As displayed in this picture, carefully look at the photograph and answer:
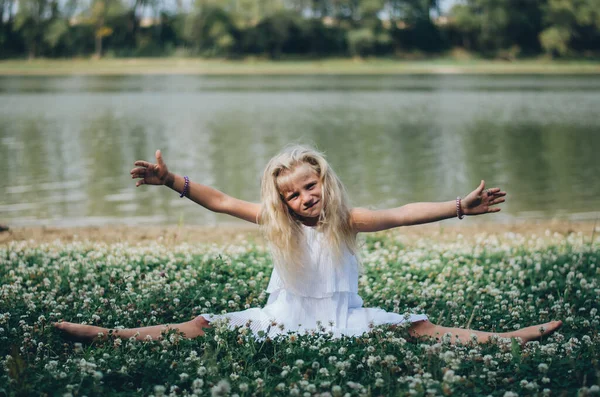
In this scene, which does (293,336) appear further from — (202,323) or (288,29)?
(288,29)

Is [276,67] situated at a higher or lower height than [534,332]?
higher

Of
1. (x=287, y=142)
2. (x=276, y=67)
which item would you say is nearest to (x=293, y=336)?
(x=287, y=142)

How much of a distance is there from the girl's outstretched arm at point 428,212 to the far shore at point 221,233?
13.3 feet

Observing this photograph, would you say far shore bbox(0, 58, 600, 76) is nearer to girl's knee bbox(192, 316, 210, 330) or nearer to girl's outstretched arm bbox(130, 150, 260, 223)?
girl's outstretched arm bbox(130, 150, 260, 223)

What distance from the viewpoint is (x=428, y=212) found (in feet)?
16.2

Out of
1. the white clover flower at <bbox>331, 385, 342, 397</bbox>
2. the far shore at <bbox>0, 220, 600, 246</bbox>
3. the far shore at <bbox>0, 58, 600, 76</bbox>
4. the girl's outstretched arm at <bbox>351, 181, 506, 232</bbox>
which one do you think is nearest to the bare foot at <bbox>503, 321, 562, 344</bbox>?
the girl's outstretched arm at <bbox>351, 181, 506, 232</bbox>

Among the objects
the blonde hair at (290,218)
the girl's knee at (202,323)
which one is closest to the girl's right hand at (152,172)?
the blonde hair at (290,218)

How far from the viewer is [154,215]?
1280cm

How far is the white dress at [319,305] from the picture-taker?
16.9 feet

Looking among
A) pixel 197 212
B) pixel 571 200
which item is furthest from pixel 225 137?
pixel 571 200

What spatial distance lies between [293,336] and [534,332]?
5.69 ft

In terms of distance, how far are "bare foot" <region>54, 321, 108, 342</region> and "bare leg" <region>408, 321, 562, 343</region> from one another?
7.30 feet

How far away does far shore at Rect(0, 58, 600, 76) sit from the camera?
73.6m

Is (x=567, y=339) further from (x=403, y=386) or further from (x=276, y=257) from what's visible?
(x=276, y=257)
